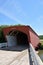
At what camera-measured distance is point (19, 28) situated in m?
26.8

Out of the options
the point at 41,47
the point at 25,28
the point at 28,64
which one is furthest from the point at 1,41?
the point at 28,64

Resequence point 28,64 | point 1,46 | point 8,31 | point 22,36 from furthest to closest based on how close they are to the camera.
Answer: point 22,36, point 8,31, point 1,46, point 28,64

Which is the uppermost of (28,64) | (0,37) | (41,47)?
(0,37)

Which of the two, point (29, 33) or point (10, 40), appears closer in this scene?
point (29, 33)

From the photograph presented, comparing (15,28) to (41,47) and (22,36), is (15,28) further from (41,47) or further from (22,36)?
(22,36)

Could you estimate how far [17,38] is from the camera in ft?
115

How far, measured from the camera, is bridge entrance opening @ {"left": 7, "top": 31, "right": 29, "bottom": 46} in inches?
1117

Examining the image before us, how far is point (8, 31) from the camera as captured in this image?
27.3 metres

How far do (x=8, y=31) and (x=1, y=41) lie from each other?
6.99ft

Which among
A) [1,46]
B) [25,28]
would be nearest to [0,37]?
[1,46]

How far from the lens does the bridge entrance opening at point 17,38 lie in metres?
28.4

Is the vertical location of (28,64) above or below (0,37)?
below

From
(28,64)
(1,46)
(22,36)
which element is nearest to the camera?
(28,64)

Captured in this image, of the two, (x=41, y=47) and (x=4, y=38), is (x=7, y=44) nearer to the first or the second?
(x=4, y=38)
